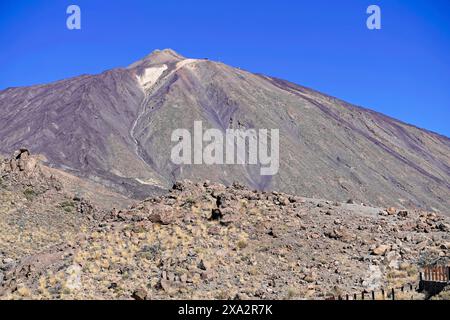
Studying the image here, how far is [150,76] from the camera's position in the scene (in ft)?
430

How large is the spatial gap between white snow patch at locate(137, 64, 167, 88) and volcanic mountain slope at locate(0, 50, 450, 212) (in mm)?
283

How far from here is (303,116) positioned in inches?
4373

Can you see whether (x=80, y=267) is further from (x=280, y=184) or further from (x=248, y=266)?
(x=280, y=184)

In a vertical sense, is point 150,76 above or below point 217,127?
above

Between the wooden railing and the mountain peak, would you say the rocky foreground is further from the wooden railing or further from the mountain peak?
the mountain peak

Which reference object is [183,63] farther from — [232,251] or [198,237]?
[232,251]

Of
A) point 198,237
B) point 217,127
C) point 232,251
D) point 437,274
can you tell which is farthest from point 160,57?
point 437,274

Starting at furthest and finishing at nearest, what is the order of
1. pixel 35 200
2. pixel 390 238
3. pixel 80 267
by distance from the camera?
1. pixel 35 200
2. pixel 390 238
3. pixel 80 267

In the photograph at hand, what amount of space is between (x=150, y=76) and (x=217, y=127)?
3645cm

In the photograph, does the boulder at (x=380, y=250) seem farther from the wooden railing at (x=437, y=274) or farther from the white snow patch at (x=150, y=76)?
the white snow patch at (x=150, y=76)

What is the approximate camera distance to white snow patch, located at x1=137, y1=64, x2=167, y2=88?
420 ft

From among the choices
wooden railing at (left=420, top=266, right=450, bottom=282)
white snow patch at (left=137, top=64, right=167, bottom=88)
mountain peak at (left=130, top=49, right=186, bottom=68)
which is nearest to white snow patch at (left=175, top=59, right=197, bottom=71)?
white snow patch at (left=137, top=64, right=167, bottom=88)

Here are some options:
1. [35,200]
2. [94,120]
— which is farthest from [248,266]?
[94,120]
